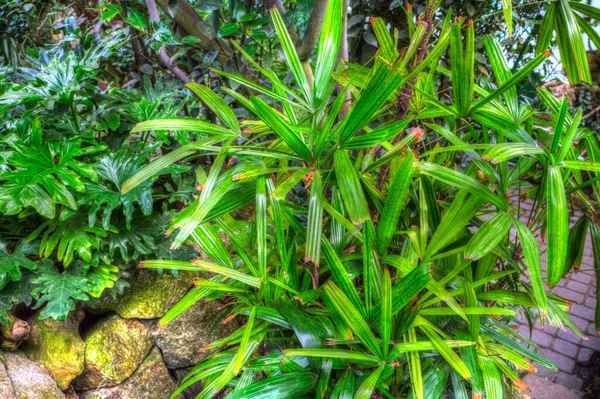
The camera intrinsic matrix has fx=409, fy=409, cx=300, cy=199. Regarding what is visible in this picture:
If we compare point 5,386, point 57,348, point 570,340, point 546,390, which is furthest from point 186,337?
point 570,340

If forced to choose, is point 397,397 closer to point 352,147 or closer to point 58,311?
point 352,147

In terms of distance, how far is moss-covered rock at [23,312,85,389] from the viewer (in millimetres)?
1529

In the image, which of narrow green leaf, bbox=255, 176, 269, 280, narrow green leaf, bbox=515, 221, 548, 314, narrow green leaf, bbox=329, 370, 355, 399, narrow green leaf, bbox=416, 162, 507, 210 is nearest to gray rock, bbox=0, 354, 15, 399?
narrow green leaf, bbox=255, 176, 269, 280

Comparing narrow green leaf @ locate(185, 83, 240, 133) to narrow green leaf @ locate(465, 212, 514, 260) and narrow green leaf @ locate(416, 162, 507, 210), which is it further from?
narrow green leaf @ locate(465, 212, 514, 260)

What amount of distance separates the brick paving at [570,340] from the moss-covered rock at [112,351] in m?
1.98

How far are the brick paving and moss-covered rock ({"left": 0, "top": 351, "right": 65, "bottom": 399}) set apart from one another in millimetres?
2245

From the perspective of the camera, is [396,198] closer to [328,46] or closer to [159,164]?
[328,46]

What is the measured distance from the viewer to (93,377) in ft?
5.26

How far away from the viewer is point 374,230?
1.22 m

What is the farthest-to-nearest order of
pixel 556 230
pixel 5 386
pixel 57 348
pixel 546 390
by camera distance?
pixel 546 390 < pixel 57 348 < pixel 5 386 < pixel 556 230

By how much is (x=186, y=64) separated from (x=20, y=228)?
1145 mm

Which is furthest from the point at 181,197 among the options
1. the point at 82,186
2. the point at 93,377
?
the point at 93,377

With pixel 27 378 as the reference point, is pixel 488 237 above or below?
above

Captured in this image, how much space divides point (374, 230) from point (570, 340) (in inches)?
91.7
